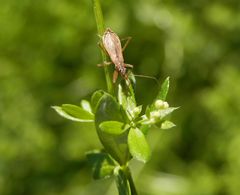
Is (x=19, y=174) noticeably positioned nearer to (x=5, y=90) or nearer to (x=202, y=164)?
(x=5, y=90)

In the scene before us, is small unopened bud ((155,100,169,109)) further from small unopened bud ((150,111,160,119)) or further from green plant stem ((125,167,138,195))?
green plant stem ((125,167,138,195))

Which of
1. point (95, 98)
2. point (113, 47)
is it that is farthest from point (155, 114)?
point (113, 47)

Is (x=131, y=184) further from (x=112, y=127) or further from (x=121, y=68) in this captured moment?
(x=121, y=68)

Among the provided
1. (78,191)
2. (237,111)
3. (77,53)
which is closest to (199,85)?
(237,111)

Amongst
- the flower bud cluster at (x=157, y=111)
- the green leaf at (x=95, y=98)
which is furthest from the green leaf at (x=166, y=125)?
the green leaf at (x=95, y=98)

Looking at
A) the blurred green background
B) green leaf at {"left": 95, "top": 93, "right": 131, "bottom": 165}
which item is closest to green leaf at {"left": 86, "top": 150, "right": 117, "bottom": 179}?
green leaf at {"left": 95, "top": 93, "right": 131, "bottom": 165}

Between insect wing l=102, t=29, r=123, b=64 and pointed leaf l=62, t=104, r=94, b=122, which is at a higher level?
insect wing l=102, t=29, r=123, b=64
